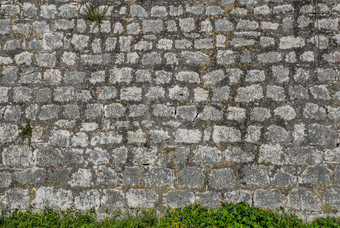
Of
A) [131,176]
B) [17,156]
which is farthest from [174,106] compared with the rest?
[17,156]

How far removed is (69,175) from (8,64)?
1.66 metres

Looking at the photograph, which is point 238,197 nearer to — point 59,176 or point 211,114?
point 211,114

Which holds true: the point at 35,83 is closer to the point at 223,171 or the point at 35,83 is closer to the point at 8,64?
the point at 8,64

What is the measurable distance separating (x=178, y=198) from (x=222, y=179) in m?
0.56

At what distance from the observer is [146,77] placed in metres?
3.88

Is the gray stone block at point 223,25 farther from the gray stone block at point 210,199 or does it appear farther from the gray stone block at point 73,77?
the gray stone block at point 210,199

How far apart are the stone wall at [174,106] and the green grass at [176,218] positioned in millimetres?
113

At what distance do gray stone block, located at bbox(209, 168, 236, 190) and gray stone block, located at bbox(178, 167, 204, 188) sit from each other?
119 millimetres

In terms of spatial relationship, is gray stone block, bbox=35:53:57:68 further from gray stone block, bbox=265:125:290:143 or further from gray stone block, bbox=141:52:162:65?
gray stone block, bbox=265:125:290:143

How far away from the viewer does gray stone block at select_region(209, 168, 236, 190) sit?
3635mm

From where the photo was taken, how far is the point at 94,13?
13.1 feet

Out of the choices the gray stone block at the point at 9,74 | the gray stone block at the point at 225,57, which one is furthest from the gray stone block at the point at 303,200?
the gray stone block at the point at 9,74

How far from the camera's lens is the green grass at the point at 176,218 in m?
3.31

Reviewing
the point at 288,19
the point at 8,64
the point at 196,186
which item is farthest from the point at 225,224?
the point at 8,64
